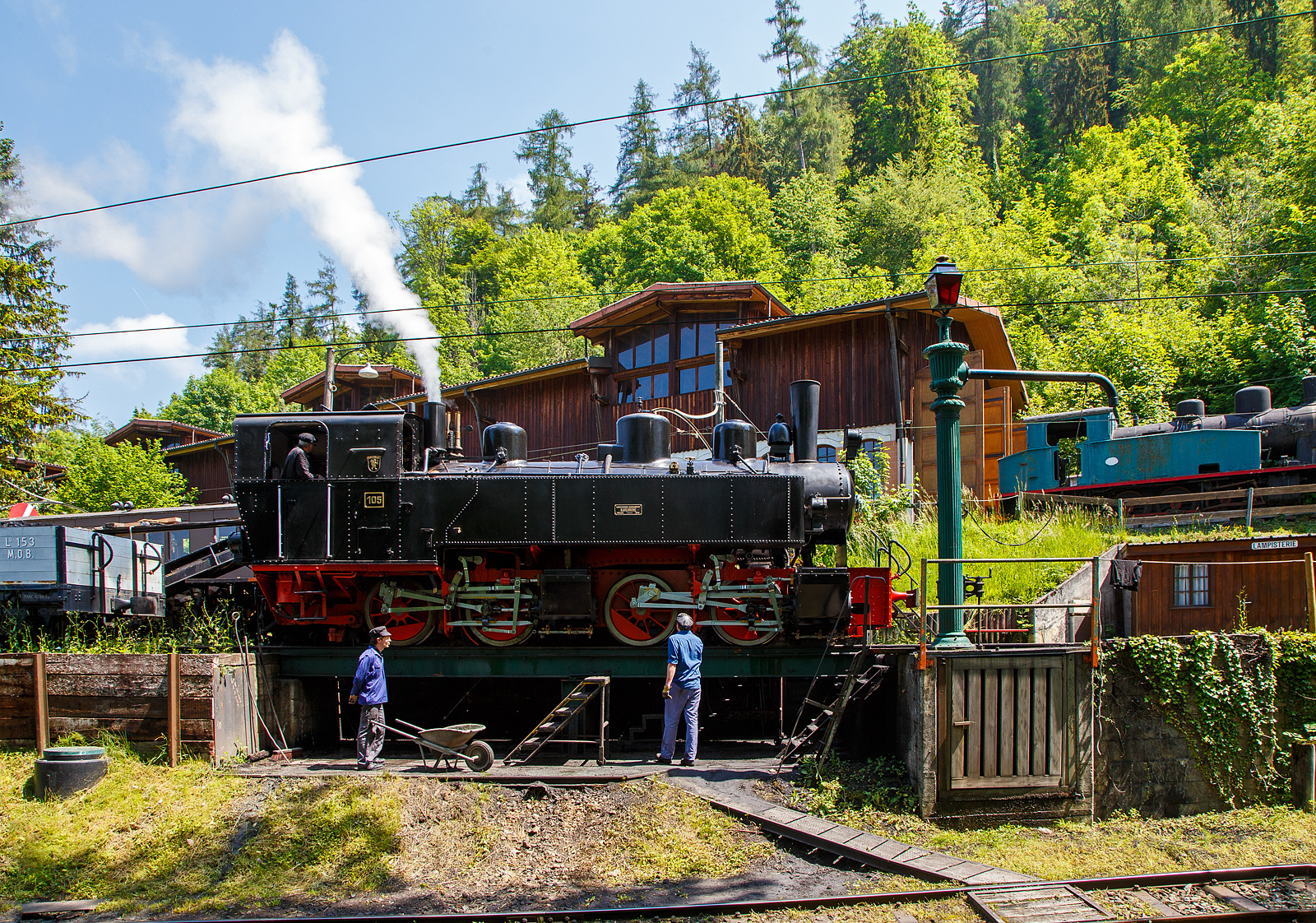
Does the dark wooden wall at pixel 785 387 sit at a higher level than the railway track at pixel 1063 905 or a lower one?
higher

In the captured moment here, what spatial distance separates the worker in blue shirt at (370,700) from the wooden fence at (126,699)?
143 cm

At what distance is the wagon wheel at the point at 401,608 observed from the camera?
10.1 m

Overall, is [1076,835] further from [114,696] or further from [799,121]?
[799,121]

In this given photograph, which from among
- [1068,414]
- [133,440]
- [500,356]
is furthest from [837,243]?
[133,440]

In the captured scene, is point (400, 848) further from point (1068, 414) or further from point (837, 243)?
point (837, 243)

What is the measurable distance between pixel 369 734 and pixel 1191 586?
11039 mm

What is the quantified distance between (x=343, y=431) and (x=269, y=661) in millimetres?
2725

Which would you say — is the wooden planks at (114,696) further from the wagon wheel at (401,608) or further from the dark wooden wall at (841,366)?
the dark wooden wall at (841,366)

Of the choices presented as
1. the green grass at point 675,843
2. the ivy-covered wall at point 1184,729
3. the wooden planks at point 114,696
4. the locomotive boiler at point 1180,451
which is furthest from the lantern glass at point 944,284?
the locomotive boiler at point 1180,451

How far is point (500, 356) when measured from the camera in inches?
1464

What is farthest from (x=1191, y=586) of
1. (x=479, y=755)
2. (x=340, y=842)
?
(x=340, y=842)

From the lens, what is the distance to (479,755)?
8602 millimetres

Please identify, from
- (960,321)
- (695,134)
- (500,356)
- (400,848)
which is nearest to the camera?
(400,848)

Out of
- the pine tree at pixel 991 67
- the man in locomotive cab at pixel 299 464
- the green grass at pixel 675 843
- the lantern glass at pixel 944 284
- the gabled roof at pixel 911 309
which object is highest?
the pine tree at pixel 991 67
